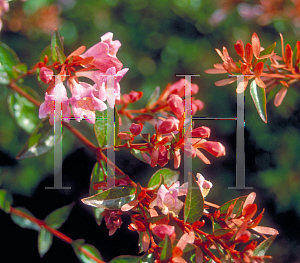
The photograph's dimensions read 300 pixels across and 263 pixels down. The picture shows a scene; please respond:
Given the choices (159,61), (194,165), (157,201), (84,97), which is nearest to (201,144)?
(157,201)

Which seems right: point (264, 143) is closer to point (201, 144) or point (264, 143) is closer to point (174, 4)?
point (201, 144)

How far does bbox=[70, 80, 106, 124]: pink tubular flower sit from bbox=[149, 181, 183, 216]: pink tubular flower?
22 centimetres

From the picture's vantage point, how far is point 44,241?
856 mm

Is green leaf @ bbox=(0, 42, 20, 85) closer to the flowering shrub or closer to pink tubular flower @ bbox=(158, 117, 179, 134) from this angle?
the flowering shrub

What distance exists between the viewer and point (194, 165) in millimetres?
1134

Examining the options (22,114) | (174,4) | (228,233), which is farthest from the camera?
(174,4)

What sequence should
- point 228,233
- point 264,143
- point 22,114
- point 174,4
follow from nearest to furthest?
point 228,233
point 22,114
point 264,143
point 174,4

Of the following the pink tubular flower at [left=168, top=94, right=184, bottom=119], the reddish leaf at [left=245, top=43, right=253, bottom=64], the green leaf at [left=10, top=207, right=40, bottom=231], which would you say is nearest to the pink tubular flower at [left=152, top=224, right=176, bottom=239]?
the pink tubular flower at [left=168, top=94, right=184, bottom=119]

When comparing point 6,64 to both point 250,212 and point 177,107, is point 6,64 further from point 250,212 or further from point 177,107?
point 250,212

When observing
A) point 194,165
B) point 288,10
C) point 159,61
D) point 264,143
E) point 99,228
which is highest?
point 288,10

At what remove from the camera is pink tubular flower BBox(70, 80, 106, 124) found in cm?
56

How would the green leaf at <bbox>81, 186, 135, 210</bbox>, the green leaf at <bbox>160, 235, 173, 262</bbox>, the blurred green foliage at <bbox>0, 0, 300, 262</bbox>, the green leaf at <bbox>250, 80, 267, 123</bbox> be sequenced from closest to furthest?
the green leaf at <bbox>160, 235, 173, 262</bbox> → the green leaf at <bbox>81, 186, 135, 210</bbox> → the green leaf at <bbox>250, 80, 267, 123</bbox> → the blurred green foliage at <bbox>0, 0, 300, 262</bbox>

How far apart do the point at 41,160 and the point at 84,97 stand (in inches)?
27.0
